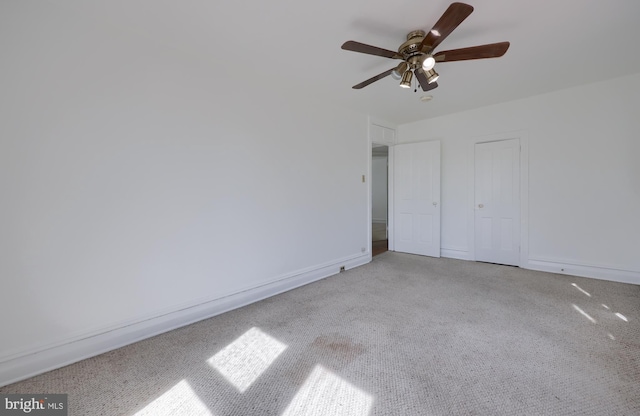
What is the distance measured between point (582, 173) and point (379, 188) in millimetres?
5633

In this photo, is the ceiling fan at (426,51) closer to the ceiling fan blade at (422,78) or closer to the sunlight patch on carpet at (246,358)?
the ceiling fan blade at (422,78)

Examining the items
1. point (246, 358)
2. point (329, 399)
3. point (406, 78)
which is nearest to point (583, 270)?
point (406, 78)

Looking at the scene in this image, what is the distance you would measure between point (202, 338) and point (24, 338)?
1.08 metres

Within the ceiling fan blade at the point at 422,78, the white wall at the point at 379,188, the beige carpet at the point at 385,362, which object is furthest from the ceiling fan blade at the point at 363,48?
the white wall at the point at 379,188

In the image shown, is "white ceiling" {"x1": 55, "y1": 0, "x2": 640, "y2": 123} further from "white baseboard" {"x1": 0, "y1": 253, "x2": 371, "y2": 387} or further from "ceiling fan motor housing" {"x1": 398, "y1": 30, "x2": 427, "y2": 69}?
"white baseboard" {"x1": 0, "y1": 253, "x2": 371, "y2": 387}

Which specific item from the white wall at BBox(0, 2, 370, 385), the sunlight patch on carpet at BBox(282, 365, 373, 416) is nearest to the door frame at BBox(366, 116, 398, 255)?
the white wall at BBox(0, 2, 370, 385)

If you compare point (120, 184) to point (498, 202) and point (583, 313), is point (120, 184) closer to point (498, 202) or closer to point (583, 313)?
point (583, 313)

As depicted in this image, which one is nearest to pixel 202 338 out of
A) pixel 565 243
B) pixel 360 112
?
pixel 360 112

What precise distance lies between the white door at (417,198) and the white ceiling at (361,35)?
63.4 inches

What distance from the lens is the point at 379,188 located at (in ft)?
29.1

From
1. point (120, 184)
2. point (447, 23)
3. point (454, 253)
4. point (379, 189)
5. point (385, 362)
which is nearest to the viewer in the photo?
point (447, 23)

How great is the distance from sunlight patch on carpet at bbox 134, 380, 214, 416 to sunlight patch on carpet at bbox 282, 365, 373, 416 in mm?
483

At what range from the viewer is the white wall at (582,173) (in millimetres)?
3145

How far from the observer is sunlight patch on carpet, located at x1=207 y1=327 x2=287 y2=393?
166 cm
